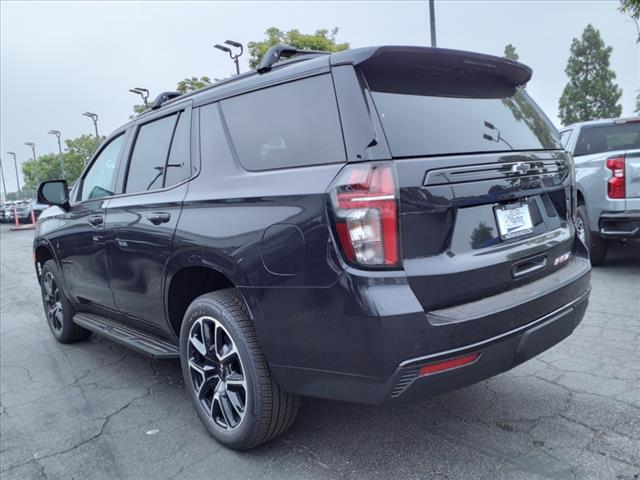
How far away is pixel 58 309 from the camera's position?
4.79m

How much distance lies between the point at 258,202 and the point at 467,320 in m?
1.05

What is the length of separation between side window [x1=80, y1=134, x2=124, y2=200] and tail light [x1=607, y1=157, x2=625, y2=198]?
5025mm

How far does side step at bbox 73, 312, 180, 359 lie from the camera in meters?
3.11

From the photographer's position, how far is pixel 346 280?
197 centimetres

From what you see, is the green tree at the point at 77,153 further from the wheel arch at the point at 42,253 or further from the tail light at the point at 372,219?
the tail light at the point at 372,219

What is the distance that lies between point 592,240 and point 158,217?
17.5ft

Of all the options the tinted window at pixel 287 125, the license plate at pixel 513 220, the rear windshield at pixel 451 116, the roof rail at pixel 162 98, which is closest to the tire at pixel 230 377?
the tinted window at pixel 287 125

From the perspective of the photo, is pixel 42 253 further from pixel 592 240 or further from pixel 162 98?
pixel 592 240

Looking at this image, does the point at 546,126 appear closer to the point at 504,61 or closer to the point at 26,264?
the point at 504,61

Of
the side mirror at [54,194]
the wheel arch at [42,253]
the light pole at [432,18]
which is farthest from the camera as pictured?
the light pole at [432,18]

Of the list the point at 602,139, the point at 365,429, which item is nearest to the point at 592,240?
the point at 602,139

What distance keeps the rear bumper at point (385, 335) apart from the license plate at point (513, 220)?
0.26m

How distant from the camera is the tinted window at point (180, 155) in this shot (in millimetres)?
2961

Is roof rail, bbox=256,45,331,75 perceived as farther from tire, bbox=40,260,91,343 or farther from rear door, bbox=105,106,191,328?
tire, bbox=40,260,91,343
